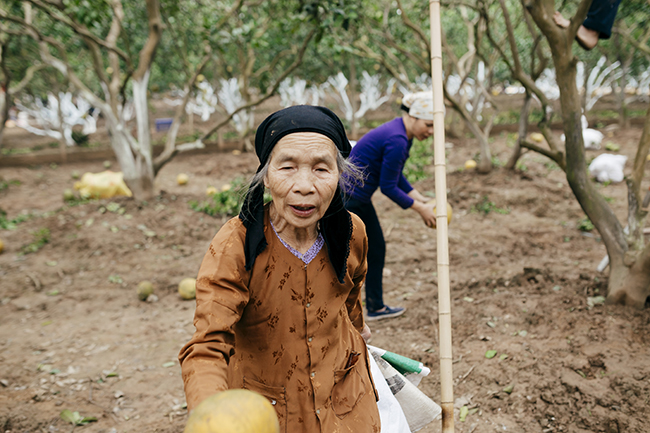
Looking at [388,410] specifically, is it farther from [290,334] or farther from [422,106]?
[422,106]

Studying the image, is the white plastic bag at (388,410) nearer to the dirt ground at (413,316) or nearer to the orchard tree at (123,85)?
the dirt ground at (413,316)

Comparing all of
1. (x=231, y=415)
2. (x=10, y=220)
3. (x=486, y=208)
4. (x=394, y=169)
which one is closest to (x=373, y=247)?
(x=394, y=169)

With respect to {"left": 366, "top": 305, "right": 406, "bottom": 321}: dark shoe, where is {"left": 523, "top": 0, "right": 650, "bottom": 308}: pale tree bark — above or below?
above

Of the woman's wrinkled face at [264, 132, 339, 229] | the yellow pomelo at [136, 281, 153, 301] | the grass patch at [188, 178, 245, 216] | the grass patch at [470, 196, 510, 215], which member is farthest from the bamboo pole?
the grass patch at [188, 178, 245, 216]

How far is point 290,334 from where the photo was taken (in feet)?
5.21

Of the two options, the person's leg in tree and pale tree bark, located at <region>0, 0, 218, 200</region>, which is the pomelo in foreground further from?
pale tree bark, located at <region>0, 0, 218, 200</region>

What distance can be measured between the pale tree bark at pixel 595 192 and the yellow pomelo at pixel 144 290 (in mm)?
4695

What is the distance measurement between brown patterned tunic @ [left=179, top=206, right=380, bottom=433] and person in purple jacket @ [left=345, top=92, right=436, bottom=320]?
202 cm

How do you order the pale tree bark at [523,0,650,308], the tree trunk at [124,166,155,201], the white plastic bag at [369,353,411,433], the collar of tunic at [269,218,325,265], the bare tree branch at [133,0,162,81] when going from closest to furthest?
1. the collar of tunic at [269,218,325,265]
2. the white plastic bag at [369,353,411,433]
3. the pale tree bark at [523,0,650,308]
4. the bare tree branch at [133,0,162,81]
5. the tree trunk at [124,166,155,201]

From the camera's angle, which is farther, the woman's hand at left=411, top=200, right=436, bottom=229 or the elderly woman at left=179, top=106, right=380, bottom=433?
the woman's hand at left=411, top=200, right=436, bottom=229

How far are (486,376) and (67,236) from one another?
22.1ft

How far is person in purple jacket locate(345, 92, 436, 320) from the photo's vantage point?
358cm

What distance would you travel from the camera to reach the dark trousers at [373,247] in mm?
3805

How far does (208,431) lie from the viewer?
3.38ft
